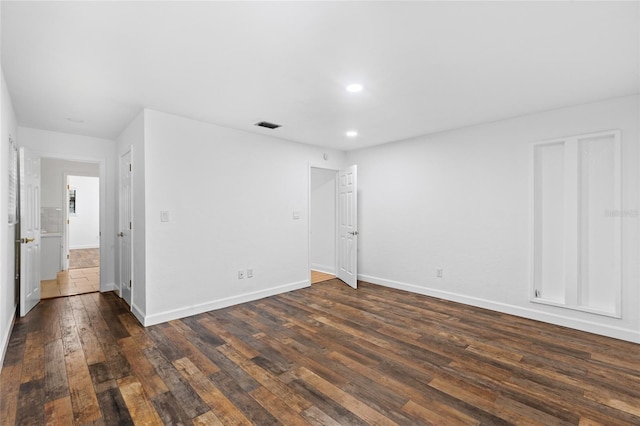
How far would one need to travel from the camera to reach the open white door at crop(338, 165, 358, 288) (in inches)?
211

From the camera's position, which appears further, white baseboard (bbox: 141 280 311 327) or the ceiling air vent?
the ceiling air vent

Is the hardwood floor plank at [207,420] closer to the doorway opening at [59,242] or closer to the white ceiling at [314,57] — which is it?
the white ceiling at [314,57]

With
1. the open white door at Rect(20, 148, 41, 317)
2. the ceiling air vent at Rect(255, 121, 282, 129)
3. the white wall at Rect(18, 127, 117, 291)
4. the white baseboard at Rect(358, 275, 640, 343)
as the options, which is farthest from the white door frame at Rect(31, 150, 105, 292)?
the white baseboard at Rect(358, 275, 640, 343)

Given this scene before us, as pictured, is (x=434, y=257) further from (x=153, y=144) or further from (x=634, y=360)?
(x=153, y=144)

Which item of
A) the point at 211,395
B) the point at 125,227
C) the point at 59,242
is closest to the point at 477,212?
the point at 211,395

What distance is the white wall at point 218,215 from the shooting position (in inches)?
141

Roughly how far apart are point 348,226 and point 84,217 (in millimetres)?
9652

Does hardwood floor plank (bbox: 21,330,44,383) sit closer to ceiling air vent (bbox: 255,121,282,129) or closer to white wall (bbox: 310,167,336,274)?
ceiling air vent (bbox: 255,121,282,129)

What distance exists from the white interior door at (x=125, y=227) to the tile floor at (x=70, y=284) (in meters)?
1.04

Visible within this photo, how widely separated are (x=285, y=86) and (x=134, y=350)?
2868 millimetres

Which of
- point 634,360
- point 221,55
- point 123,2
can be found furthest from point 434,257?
point 123,2

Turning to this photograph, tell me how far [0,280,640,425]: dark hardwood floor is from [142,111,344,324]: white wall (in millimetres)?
497

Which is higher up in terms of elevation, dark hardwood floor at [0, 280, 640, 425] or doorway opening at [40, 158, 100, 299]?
doorway opening at [40, 158, 100, 299]

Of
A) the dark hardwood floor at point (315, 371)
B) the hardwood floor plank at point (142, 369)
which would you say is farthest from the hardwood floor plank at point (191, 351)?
the hardwood floor plank at point (142, 369)
